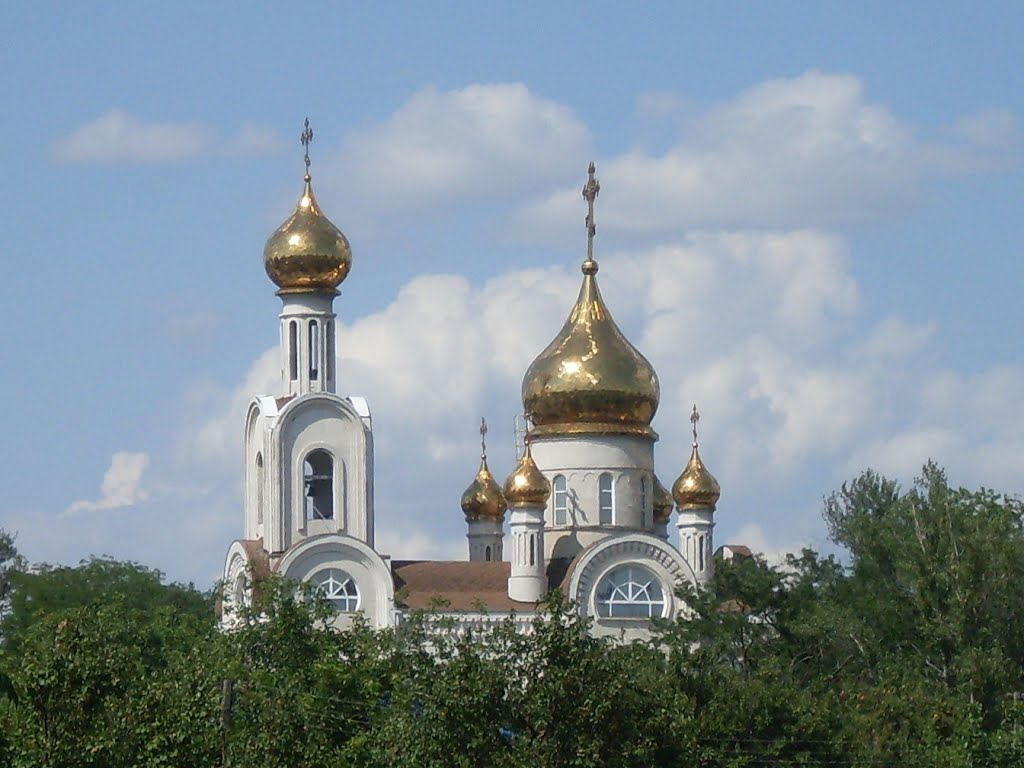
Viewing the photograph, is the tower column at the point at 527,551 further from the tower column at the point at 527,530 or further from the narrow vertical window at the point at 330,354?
the narrow vertical window at the point at 330,354

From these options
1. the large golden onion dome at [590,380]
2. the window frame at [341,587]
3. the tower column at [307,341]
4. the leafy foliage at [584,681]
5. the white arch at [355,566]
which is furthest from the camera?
the large golden onion dome at [590,380]

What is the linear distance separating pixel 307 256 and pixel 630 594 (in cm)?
865

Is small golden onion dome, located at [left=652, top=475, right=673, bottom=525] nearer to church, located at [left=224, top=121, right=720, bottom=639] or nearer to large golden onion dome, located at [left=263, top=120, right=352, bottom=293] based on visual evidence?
church, located at [left=224, top=121, right=720, bottom=639]

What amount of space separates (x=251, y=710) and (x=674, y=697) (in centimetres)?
551

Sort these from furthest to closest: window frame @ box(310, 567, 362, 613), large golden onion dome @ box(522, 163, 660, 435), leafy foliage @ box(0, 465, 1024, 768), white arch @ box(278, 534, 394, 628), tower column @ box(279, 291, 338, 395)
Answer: large golden onion dome @ box(522, 163, 660, 435) < tower column @ box(279, 291, 338, 395) < window frame @ box(310, 567, 362, 613) < white arch @ box(278, 534, 394, 628) < leafy foliage @ box(0, 465, 1024, 768)

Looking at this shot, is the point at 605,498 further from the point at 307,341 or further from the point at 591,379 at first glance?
the point at 307,341

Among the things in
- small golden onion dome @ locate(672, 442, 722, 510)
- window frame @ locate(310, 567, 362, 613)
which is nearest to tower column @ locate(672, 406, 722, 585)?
small golden onion dome @ locate(672, 442, 722, 510)

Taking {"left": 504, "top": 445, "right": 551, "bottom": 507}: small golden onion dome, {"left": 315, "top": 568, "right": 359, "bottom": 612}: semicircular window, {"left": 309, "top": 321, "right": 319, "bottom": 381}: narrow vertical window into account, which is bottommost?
{"left": 315, "top": 568, "right": 359, "bottom": 612}: semicircular window

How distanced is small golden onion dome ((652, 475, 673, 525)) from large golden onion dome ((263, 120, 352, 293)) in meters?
9.01

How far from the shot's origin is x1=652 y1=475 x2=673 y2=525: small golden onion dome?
6469cm

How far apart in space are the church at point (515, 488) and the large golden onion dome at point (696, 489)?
0.12 feet

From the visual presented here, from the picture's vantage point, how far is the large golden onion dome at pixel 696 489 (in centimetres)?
6181

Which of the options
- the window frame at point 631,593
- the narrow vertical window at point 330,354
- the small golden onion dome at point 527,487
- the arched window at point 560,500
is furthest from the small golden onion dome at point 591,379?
the narrow vertical window at point 330,354

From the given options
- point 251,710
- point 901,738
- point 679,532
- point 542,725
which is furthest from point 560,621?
point 679,532
